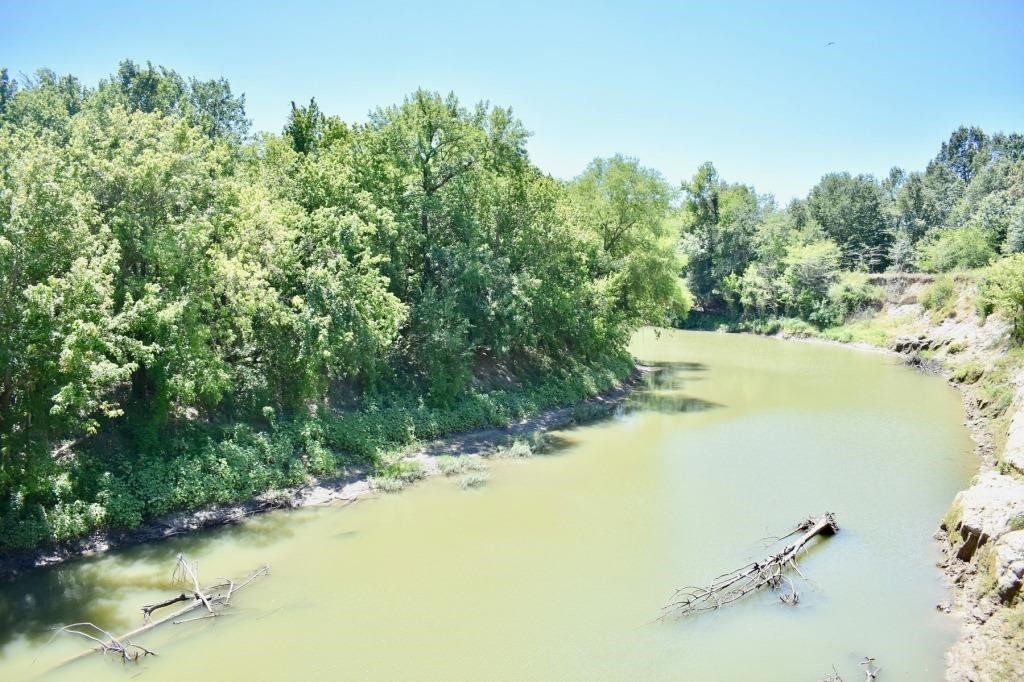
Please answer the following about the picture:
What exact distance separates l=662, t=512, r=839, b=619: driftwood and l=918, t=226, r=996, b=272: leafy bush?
146 feet

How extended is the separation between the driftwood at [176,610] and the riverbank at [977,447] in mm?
12781

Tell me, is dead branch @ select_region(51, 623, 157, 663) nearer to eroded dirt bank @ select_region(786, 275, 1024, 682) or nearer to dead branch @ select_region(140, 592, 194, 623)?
dead branch @ select_region(140, 592, 194, 623)

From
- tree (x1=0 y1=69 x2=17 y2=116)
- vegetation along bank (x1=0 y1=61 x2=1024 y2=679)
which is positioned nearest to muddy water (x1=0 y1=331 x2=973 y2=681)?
vegetation along bank (x1=0 y1=61 x2=1024 y2=679)

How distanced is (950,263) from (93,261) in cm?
5712

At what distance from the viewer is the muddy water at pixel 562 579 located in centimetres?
1127

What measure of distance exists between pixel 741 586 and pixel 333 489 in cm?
1090

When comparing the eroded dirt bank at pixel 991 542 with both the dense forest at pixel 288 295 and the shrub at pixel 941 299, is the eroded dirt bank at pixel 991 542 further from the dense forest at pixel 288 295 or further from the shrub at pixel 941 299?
→ the shrub at pixel 941 299

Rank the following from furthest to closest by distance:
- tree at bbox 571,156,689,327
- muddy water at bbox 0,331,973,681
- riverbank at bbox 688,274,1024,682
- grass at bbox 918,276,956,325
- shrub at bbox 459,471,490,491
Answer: grass at bbox 918,276,956,325
tree at bbox 571,156,689,327
shrub at bbox 459,471,490,491
muddy water at bbox 0,331,973,681
riverbank at bbox 688,274,1024,682

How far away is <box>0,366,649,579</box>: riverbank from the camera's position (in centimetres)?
1452

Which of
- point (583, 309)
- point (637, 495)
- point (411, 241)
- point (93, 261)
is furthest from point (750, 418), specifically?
point (93, 261)

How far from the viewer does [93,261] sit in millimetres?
14828

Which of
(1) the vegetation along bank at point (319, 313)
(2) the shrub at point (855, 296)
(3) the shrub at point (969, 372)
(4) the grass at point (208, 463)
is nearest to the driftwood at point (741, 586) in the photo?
(1) the vegetation along bank at point (319, 313)

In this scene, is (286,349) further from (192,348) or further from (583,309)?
(583,309)

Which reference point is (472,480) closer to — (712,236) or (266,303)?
(266,303)
